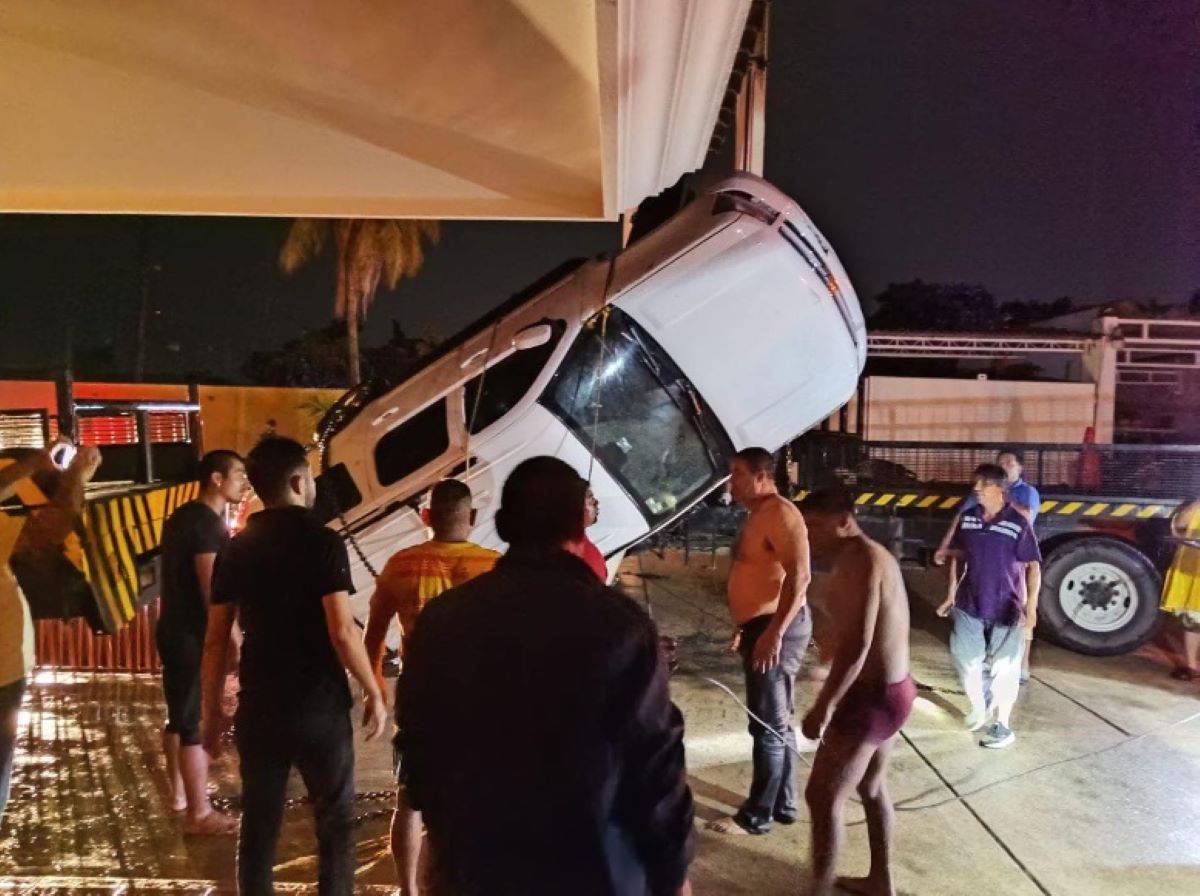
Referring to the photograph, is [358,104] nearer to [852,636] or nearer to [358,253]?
[852,636]

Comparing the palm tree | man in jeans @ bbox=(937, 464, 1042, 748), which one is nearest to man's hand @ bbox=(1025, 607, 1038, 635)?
man in jeans @ bbox=(937, 464, 1042, 748)

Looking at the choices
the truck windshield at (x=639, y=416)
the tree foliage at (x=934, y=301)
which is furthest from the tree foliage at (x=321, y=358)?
the truck windshield at (x=639, y=416)

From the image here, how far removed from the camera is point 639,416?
5.27 meters

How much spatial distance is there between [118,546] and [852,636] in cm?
469

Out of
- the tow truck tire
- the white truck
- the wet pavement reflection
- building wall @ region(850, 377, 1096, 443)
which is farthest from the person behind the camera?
building wall @ region(850, 377, 1096, 443)

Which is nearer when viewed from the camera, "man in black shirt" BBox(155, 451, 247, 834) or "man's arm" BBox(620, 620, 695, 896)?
"man's arm" BBox(620, 620, 695, 896)

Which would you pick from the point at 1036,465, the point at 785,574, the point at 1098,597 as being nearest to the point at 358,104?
the point at 785,574

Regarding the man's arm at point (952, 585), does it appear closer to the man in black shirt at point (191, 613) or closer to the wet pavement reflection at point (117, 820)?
the wet pavement reflection at point (117, 820)

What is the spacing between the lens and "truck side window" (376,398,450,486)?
5246 mm

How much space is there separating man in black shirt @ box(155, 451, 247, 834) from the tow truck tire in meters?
6.38

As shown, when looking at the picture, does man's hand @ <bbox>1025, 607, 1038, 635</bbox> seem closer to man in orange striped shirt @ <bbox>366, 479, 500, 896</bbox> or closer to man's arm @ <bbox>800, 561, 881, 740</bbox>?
man's arm @ <bbox>800, 561, 881, 740</bbox>

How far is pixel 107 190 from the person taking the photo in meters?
5.74

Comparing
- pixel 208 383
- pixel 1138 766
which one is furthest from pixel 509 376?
pixel 208 383

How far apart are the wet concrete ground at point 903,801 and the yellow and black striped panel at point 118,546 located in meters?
0.71
